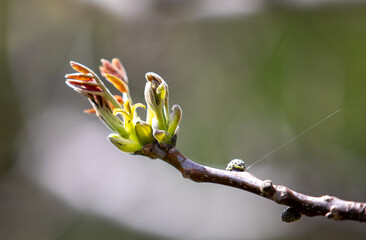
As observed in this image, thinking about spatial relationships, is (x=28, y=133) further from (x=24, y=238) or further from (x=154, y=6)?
(x=154, y=6)

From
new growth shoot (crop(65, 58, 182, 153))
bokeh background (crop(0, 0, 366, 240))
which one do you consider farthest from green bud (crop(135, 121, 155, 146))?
bokeh background (crop(0, 0, 366, 240))

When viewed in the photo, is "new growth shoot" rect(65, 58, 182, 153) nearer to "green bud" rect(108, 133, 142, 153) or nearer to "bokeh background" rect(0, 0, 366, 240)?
"green bud" rect(108, 133, 142, 153)

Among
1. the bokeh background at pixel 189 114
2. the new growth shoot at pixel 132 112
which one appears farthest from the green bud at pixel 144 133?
the bokeh background at pixel 189 114

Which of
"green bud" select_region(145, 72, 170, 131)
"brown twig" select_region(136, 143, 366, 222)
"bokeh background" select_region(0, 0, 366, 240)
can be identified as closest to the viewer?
"brown twig" select_region(136, 143, 366, 222)

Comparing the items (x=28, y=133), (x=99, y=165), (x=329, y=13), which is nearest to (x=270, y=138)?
(x=329, y=13)

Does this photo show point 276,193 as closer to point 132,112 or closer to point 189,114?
point 132,112

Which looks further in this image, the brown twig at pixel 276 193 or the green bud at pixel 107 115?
the green bud at pixel 107 115

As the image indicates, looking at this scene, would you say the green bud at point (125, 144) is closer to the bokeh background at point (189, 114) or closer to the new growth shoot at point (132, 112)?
the new growth shoot at point (132, 112)

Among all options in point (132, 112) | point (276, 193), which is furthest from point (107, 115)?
point (276, 193)
